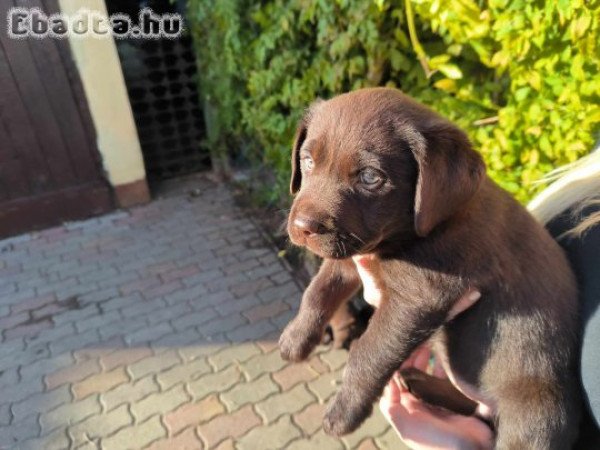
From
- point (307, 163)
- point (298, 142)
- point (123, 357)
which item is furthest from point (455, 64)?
point (123, 357)

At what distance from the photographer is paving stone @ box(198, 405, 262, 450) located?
3295 mm

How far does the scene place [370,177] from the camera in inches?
73.5

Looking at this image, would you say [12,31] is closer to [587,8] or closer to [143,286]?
[143,286]

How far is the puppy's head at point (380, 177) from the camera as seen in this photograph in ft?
5.87

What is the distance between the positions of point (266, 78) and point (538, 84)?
2.32m

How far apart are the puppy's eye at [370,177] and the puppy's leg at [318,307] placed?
0.62 meters

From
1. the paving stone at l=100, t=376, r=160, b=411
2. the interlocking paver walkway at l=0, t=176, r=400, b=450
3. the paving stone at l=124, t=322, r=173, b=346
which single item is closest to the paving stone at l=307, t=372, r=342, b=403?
the interlocking paver walkway at l=0, t=176, r=400, b=450

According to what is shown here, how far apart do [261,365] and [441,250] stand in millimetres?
2288

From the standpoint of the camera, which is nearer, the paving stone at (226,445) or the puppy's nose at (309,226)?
the puppy's nose at (309,226)

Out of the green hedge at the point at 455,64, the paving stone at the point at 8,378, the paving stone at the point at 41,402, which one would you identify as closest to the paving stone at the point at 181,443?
the paving stone at the point at 41,402

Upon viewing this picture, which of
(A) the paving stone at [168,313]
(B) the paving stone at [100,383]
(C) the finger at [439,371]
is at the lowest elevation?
(A) the paving stone at [168,313]

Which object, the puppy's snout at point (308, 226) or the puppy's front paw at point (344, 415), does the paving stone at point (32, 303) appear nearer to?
the puppy's front paw at point (344, 415)

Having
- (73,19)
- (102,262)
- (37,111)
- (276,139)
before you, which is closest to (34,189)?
(37,111)

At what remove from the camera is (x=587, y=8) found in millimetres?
2025
